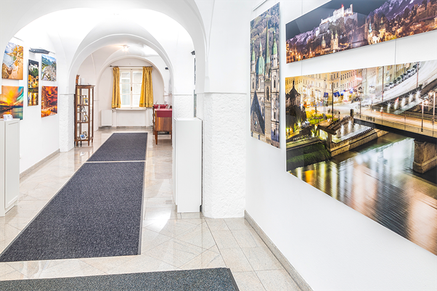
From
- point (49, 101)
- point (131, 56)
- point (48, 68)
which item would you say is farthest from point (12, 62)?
point (131, 56)

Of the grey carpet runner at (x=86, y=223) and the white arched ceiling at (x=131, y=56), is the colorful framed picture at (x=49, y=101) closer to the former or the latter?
the grey carpet runner at (x=86, y=223)

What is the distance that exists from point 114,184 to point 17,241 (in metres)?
2.62

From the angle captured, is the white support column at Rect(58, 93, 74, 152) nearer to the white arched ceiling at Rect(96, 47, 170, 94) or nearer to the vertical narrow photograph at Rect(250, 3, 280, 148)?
the white arched ceiling at Rect(96, 47, 170, 94)

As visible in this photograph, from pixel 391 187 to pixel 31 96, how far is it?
7723mm

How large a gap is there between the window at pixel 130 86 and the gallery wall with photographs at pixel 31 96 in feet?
27.4

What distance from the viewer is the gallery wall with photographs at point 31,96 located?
655 cm

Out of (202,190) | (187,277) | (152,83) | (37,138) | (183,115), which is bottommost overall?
(187,277)

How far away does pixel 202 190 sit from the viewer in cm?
498

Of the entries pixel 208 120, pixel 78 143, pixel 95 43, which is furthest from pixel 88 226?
pixel 78 143

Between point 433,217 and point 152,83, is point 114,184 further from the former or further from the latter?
point 152,83

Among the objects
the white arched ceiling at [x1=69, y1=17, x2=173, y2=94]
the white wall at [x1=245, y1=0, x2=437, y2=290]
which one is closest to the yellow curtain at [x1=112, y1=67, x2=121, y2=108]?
the white arched ceiling at [x1=69, y1=17, x2=173, y2=94]

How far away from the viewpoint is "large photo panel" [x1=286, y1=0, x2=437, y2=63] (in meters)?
1.60

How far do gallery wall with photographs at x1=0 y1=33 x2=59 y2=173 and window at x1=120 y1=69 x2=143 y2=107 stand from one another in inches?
329

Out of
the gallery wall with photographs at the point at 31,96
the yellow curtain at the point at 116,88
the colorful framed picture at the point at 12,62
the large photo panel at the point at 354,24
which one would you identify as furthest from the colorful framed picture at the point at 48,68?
the yellow curtain at the point at 116,88
